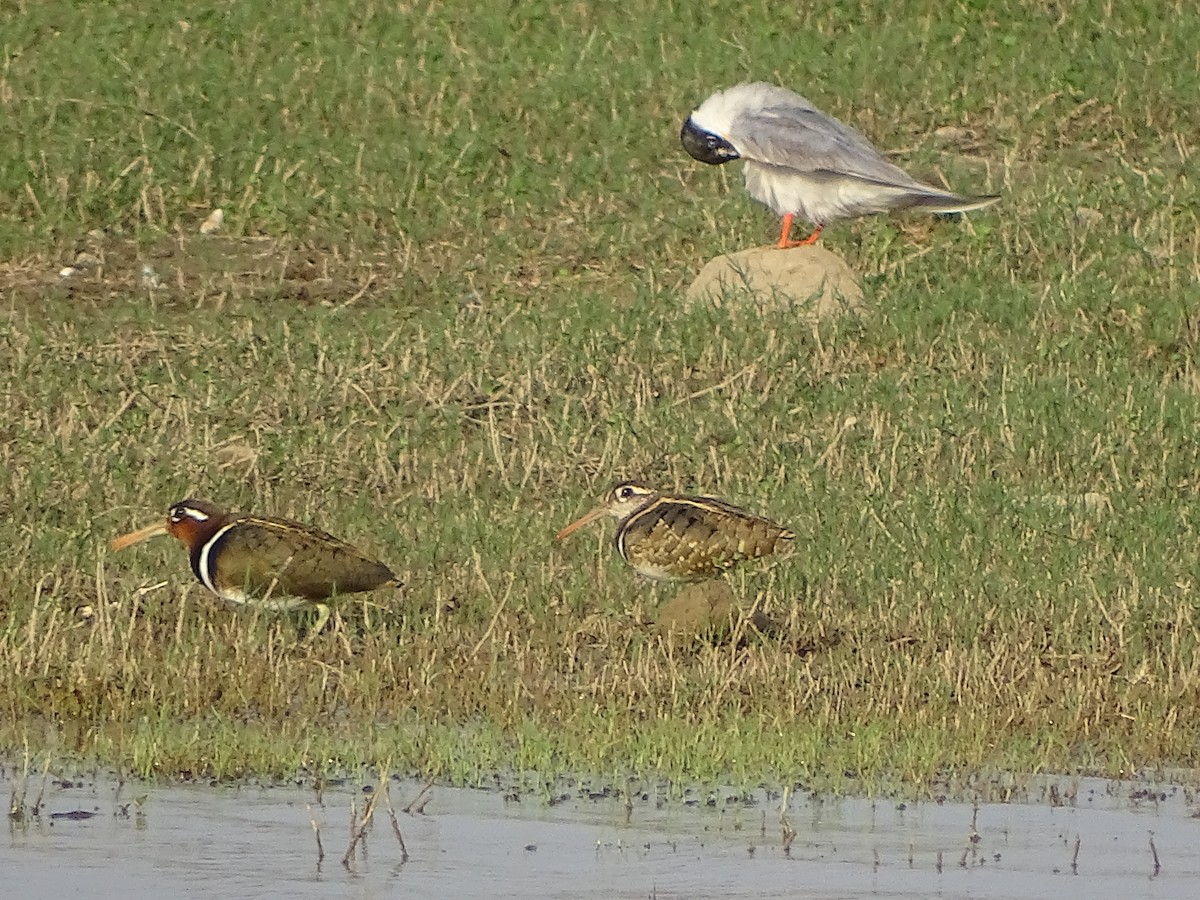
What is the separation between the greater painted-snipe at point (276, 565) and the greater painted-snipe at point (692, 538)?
32.0 inches

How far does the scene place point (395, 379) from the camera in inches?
424

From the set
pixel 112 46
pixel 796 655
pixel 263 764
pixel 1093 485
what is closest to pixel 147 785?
pixel 263 764

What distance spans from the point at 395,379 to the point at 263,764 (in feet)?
15.0

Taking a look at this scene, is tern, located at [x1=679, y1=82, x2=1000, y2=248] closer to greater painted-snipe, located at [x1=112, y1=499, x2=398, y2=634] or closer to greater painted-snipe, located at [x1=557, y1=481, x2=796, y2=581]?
greater painted-snipe, located at [x1=557, y1=481, x2=796, y2=581]

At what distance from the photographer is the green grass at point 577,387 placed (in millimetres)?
6945

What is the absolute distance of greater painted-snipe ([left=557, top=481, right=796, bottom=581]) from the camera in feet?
25.4

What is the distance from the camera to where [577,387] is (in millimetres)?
10891

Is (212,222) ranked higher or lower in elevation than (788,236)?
higher

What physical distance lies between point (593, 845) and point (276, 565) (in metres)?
1.97

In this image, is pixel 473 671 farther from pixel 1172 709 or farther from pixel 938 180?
pixel 938 180

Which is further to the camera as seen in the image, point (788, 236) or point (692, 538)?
point (788, 236)

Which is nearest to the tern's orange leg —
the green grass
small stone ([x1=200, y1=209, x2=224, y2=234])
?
the green grass

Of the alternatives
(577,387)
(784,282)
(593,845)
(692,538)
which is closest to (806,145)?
(784,282)

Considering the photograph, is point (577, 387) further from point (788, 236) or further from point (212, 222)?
point (212, 222)
